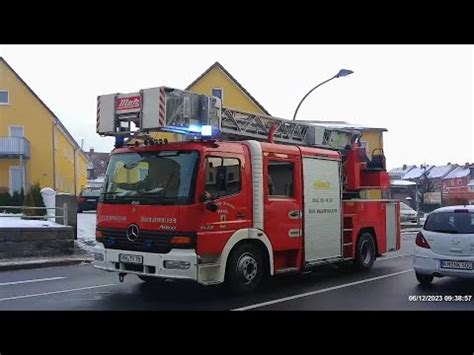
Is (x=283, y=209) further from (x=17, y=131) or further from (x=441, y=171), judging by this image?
(x=441, y=171)

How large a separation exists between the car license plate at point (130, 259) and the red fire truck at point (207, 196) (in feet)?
0.05

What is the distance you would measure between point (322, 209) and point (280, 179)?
1.37 m

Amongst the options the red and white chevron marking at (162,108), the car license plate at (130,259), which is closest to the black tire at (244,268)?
the car license plate at (130,259)

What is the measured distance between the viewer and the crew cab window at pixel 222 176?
8094 mm

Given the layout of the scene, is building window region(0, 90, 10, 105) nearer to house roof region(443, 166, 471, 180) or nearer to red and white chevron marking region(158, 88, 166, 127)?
red and white chevron marking region(158, 88, 166, 127)

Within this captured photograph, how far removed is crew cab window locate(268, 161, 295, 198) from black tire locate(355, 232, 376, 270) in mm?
2713

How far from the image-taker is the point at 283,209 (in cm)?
922

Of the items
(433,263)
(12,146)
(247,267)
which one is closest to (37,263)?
(247,267)

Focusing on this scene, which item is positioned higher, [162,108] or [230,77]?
[230,77]

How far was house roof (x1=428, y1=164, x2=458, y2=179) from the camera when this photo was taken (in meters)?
99.2

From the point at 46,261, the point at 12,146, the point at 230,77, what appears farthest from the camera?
the point at 230,77
